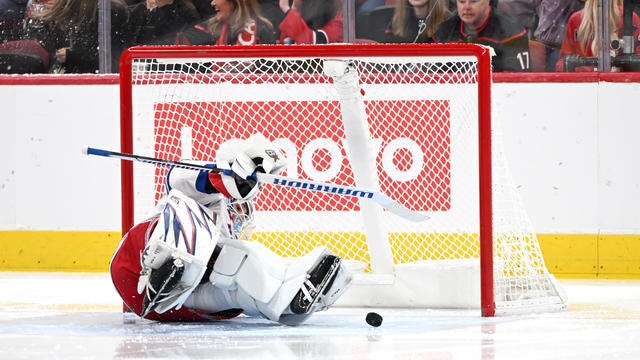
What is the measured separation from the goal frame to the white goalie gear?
53cm

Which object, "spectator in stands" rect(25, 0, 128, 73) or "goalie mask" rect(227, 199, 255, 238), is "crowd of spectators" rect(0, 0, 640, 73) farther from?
"goalie mask" rect(227, 199, 255, 238)

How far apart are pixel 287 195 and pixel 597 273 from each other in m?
1.61

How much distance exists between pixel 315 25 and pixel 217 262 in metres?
2.14

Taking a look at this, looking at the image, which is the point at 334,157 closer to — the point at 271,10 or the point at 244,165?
the point at 271,10

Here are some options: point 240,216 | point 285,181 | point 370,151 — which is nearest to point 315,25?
point 370,151

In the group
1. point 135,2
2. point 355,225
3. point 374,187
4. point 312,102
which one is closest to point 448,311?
point 374,187

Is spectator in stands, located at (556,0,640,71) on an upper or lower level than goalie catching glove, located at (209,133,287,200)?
upper

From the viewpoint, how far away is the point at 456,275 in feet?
11.9

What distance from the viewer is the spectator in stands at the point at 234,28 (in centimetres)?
501

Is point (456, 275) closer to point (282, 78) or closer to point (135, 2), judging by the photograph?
point (282, 78)

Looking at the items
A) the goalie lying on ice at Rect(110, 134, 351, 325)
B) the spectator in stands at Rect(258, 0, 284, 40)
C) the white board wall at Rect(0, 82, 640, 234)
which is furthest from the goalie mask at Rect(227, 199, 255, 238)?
the spectator in stands at Rect(258, 0, 284, 40)

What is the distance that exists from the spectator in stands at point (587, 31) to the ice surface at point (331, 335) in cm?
148

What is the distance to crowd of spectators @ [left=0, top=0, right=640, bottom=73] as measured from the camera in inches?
195

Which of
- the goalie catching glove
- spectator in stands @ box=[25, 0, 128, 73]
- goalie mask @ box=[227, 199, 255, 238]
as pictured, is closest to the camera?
the goalie catching glove
